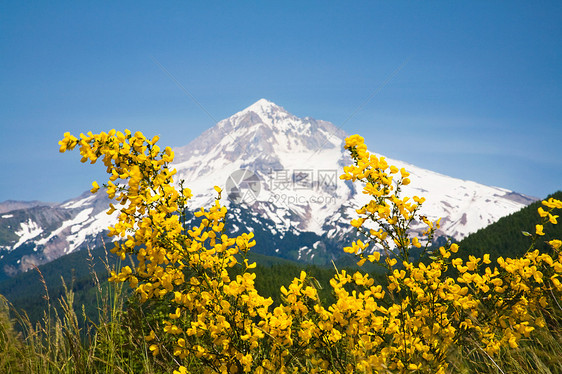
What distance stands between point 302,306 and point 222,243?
Result: 1.02 meters

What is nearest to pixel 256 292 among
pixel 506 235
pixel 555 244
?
pixel 555 244

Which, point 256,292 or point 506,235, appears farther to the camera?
point 506,235

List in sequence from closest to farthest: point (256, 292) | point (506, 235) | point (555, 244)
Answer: point (256, 292) < point (555, 244) < point (506, 235)

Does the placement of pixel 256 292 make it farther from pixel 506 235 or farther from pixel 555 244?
pixel 506 235

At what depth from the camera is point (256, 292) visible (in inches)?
145

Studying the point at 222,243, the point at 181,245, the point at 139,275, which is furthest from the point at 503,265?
the point at 139,275

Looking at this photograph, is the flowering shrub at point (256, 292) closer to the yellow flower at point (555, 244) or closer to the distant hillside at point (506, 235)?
the yellow flower at point (555, 244)

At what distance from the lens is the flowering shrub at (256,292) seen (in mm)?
3613

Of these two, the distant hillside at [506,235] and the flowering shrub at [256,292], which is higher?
the distant hillside at [506,235]

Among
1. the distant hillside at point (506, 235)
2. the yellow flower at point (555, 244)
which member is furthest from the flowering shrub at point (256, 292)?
the distant hillside at point (506, 235)

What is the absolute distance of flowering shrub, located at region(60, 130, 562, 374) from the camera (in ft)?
11.9

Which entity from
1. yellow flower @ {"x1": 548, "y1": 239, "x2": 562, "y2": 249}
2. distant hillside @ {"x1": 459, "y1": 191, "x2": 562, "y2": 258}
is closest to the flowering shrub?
yellow flower @ {"x1": 548, "y1": 239, "x2": 562, "y2": 249}

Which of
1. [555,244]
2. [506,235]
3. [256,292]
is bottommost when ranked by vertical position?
[256,292]

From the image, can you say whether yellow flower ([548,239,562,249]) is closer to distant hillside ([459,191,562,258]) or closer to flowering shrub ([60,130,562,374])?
flowering shrub ([60,130,562,374])
